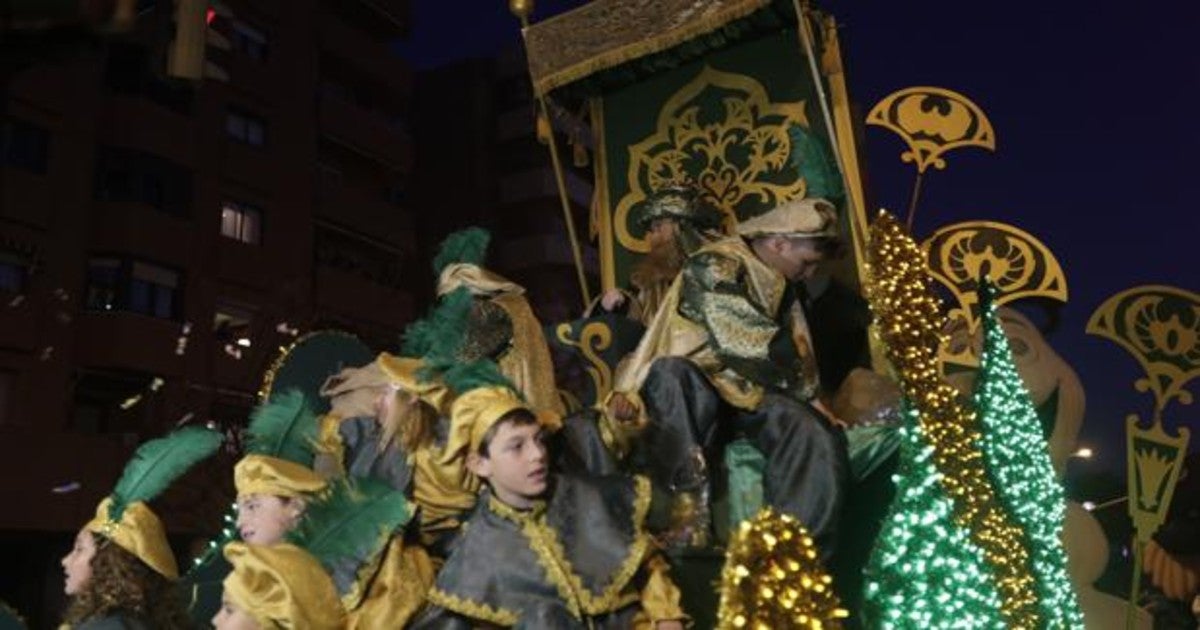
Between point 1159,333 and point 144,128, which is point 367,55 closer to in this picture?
point 144,128

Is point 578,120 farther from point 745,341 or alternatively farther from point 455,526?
point 455,526

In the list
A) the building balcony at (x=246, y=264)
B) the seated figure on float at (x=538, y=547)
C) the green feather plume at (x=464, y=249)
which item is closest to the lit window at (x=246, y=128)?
the building balcony at (x=246, y=264)

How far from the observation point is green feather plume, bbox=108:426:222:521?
4.91 meters

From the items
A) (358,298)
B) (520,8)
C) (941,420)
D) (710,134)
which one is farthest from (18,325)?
(941,420)

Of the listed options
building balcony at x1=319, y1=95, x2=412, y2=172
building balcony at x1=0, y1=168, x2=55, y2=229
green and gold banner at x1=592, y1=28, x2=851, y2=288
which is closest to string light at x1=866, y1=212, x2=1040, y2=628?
green and gold banner at x1=592, y1=28, x2=851, y2=288

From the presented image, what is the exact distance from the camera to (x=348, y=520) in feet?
13.7

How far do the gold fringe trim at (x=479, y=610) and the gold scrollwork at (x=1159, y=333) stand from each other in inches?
250

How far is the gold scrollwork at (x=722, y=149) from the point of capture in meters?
8.34

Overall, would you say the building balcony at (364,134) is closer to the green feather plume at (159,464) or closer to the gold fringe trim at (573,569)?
the green feather plume at (159,464)

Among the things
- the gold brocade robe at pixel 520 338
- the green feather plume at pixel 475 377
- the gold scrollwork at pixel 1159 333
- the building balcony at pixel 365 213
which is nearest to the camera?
the green feather plume at pixel 475 377

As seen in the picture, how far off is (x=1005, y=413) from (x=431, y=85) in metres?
36.8

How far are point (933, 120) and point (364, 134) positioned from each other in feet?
88.1

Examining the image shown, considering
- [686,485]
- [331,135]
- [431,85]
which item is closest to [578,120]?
[686,485]

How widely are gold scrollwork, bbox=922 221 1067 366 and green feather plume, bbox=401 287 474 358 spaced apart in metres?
4.20
